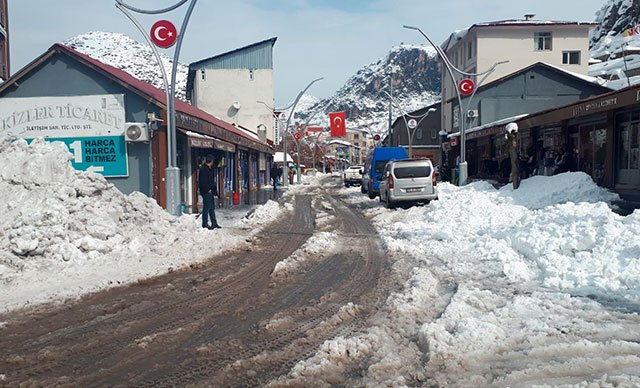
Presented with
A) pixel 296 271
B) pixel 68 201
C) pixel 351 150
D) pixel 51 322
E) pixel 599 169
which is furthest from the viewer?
pixel 351 150

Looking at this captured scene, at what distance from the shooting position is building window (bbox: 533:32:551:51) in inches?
1975

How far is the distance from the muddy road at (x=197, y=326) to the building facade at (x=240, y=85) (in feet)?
155

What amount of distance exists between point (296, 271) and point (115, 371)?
455 centimetres

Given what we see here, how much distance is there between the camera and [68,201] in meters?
9.81

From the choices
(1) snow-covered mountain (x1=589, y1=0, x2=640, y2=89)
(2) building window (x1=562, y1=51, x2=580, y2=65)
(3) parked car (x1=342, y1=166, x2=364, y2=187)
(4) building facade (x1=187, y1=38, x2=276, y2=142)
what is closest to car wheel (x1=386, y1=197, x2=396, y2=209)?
(3) parked car (x1=342, y1=166, x2=364, y2=187)

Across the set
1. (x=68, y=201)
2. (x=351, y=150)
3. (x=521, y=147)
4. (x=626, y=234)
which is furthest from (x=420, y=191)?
(x=351, y=150)

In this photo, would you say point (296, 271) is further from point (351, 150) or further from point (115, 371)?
point (351, 150)

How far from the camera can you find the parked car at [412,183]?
1922 centimetres

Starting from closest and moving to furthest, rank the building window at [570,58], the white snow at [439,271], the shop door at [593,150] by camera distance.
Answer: the white snow at [439,271], the shop door at [593,150], the building window at [570,58]

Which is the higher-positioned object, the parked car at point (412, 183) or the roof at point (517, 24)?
the roof at point (517, 24)

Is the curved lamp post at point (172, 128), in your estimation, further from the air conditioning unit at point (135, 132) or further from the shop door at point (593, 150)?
the shop door at point (593, 150)

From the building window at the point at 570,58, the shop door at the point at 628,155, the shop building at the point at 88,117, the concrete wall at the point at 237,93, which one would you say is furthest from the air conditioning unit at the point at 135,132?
the building window at the point at 570,58

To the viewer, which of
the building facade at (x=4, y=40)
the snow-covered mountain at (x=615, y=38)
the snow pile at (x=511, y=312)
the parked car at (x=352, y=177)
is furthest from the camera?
the snow-covered mountain at (x=615, y=38)

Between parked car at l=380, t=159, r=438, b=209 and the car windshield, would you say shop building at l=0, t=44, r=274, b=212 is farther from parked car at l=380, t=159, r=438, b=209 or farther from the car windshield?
the car windshield
